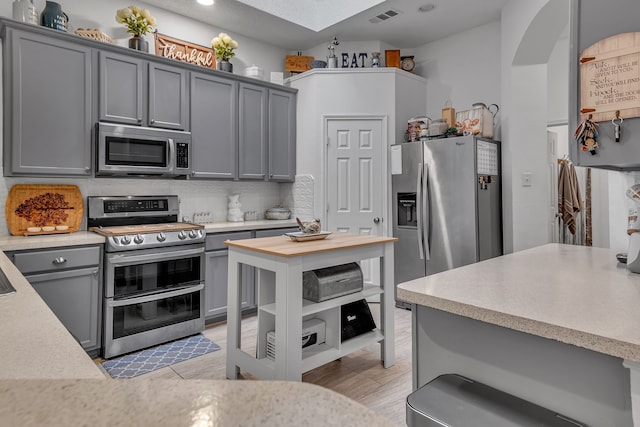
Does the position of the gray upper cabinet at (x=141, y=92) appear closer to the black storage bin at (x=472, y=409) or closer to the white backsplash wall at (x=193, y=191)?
the white backsplash wall at (x=193, y=191)

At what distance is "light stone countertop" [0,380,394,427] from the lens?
1.20 feet

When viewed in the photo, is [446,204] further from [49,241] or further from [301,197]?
[49,241]

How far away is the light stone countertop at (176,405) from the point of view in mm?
365

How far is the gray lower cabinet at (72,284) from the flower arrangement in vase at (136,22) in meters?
1.82

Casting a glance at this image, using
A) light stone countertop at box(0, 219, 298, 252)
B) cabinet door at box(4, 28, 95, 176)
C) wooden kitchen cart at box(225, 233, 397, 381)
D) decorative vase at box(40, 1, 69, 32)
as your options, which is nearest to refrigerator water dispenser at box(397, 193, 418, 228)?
wooden kitchen cart at box(225, 233, 397, 381)

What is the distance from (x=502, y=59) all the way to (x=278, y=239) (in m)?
2.99

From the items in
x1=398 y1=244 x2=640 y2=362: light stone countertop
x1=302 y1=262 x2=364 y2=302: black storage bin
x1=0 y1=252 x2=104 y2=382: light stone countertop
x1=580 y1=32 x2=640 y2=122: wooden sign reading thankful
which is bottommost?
x1=302 y1=262 x2=364 y2=302: black storage bin

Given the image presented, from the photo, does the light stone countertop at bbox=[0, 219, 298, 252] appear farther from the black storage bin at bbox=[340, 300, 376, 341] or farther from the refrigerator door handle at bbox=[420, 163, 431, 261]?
the refrigerator door handle at bbox=[420, 163, 431, 261]

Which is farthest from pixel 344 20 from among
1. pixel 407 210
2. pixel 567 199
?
pixel 567 199

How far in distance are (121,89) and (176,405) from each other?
3404 millimetres

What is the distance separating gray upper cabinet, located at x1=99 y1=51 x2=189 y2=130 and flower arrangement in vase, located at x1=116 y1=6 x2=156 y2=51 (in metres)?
0.17

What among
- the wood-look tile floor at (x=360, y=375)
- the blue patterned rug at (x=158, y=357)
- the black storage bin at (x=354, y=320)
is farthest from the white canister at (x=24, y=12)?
the black storage bin at (x=354, y=320)

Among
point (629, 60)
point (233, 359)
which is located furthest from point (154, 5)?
point (629, 60)

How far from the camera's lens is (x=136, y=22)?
3332 mm
